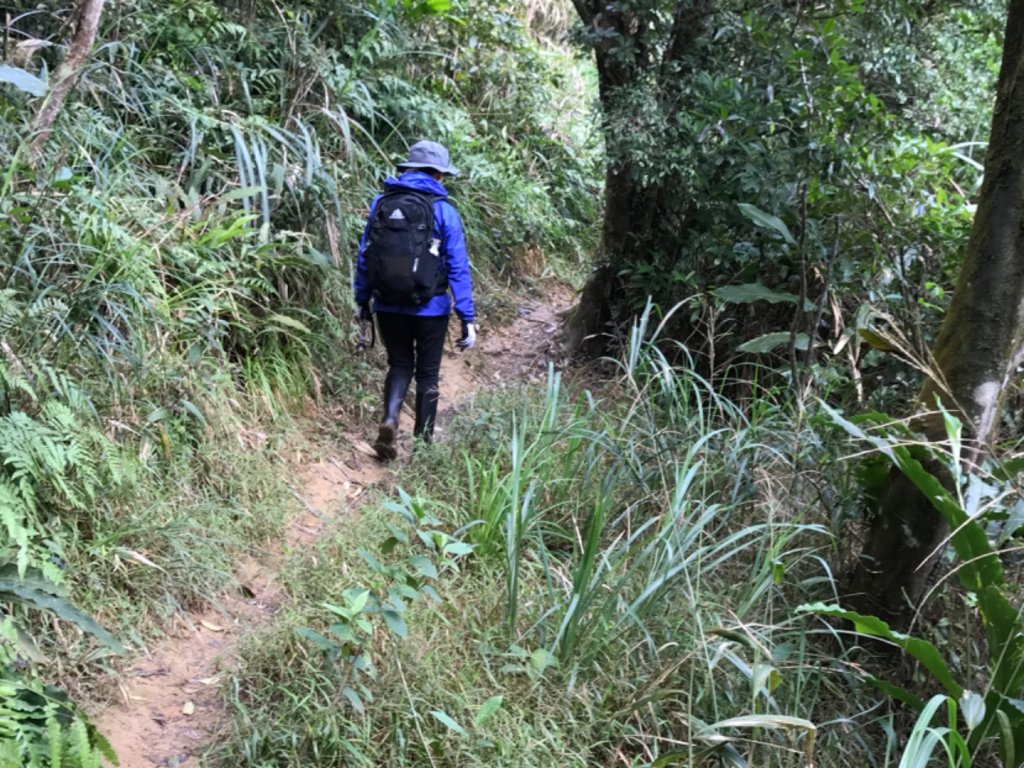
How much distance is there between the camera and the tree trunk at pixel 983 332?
9.45ft

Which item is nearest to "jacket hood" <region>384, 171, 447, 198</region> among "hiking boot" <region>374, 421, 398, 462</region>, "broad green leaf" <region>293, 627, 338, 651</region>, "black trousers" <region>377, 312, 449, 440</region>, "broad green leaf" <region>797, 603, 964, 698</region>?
"black trousers" <region>377, 312, 449, 440</region>

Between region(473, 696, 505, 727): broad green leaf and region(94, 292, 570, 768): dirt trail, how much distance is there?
0.97 meters

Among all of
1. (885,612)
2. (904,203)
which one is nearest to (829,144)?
(904,203)

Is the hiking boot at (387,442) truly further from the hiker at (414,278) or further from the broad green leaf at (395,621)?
the broad green leaf at (395,621)

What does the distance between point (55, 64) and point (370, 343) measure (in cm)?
275

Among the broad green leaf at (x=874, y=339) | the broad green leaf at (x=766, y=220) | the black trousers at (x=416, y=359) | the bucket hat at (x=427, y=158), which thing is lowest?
the black trousers at (x=416, y=359)

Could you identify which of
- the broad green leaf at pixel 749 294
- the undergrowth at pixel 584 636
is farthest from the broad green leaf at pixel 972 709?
the broad green leaf at pixel 749 294

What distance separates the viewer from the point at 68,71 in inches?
166

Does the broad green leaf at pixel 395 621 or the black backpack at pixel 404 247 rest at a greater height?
the black backpack at pixel 404 247

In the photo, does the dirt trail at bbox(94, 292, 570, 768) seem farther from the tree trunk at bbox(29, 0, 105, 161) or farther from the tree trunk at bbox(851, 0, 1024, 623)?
the tree trunk at bbox(851, 0, 1024, 623)

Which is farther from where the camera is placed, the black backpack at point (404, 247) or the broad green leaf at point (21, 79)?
the black backpack at point (404, 247)

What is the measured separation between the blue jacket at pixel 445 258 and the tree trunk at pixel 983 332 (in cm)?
281

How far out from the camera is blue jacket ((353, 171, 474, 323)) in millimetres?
4961

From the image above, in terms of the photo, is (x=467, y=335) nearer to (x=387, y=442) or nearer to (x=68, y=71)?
(x=387, y=442)
